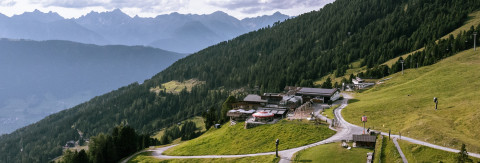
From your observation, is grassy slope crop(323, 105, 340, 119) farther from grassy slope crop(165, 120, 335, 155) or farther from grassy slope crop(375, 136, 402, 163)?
grassy slope crop(375, 136, 402, 163)

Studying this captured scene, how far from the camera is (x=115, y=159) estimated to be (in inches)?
3745

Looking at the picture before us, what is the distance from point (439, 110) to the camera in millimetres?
66312

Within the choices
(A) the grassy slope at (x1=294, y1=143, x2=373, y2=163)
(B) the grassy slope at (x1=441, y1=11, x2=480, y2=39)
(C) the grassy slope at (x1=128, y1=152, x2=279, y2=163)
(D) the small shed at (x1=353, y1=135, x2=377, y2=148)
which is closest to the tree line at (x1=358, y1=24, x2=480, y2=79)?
(B) the grassy slope at (x1=441, y1=11, x2=480, y2=39)

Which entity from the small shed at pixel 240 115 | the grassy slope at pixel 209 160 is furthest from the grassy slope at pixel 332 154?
the small shed at pixel 240 115

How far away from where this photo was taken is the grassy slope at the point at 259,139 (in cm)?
6324

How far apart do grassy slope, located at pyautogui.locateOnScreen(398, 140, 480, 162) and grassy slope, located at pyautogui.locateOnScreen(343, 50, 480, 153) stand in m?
3.38

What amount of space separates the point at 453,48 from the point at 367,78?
34886 millimetres

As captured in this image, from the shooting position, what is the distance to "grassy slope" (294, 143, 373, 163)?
4897cm

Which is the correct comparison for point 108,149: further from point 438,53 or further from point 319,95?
point 438,53

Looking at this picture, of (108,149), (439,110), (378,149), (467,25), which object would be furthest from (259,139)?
(467,25)

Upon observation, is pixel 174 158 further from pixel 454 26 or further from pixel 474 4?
pixel 474 4

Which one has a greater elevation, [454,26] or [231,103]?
[454,26]

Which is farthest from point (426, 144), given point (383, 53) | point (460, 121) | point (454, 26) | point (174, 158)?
point (454, 26)

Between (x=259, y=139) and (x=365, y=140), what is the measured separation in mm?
23161
